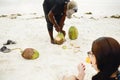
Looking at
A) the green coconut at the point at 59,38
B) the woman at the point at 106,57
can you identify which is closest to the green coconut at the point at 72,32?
the green coconut at the point at 59,38

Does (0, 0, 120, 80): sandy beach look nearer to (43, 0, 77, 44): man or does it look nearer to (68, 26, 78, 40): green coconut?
(68, 26, 78, 40): green coconut

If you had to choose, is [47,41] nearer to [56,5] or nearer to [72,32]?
[72,32]

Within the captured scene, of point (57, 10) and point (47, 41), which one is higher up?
point (57, 10)

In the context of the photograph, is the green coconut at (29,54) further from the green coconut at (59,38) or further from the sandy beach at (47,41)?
the green coconut at (59,38)

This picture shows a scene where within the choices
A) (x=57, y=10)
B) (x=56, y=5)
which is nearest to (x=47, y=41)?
(x=57, y=10)

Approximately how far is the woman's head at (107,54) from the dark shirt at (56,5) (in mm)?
3358

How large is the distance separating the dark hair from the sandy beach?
7.14 feet

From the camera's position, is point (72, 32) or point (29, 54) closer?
point (29, 54)

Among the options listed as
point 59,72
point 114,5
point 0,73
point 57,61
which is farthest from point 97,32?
point 114,5

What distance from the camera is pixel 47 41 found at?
5.89 meters

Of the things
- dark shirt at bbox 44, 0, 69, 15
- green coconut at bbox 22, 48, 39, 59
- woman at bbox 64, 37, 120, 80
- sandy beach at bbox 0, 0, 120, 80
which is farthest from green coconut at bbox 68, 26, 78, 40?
woman at bbox 64, 37, 120, 80

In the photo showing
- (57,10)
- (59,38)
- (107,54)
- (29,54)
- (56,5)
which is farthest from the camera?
(59,38)

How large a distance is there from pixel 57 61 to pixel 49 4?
1.33 meters

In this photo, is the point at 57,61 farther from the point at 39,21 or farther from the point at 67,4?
the point at 39,21
